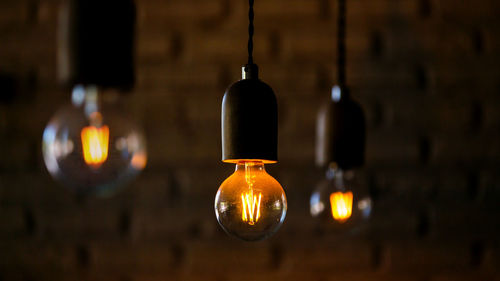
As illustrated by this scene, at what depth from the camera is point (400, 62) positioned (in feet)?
5.91

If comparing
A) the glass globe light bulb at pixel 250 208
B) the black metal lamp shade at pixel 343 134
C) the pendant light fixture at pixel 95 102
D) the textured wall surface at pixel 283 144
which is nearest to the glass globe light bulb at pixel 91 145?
the pendant light fixture at pixel 95 102

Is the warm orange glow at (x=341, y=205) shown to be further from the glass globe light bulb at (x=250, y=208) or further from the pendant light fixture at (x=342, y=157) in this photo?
the glass globe light bulb at (x=250, y=208)

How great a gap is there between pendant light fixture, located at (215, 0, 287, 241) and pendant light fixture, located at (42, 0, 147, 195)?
13 cm

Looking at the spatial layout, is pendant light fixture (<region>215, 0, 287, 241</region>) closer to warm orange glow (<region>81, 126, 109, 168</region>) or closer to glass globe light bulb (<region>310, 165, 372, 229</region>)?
warm orange glow (<region>81, 126, 109, 168</region>)

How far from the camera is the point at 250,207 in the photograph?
0.69 m

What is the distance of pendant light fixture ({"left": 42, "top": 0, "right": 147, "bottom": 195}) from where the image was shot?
1.67 ft

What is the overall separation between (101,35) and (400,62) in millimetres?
1414

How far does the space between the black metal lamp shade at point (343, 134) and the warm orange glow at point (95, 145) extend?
495 millimetres

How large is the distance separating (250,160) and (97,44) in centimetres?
28

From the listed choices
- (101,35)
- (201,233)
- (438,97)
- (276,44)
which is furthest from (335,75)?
(101,35)

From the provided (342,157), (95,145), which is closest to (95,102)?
(95,145)

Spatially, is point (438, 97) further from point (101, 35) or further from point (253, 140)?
point (101, 35)

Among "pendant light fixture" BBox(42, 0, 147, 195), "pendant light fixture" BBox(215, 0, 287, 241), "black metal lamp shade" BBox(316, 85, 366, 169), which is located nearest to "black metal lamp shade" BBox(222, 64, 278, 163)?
"pendant light fixture" BBox(215, 0, 287, 241)

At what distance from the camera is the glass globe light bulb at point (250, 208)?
690mm
